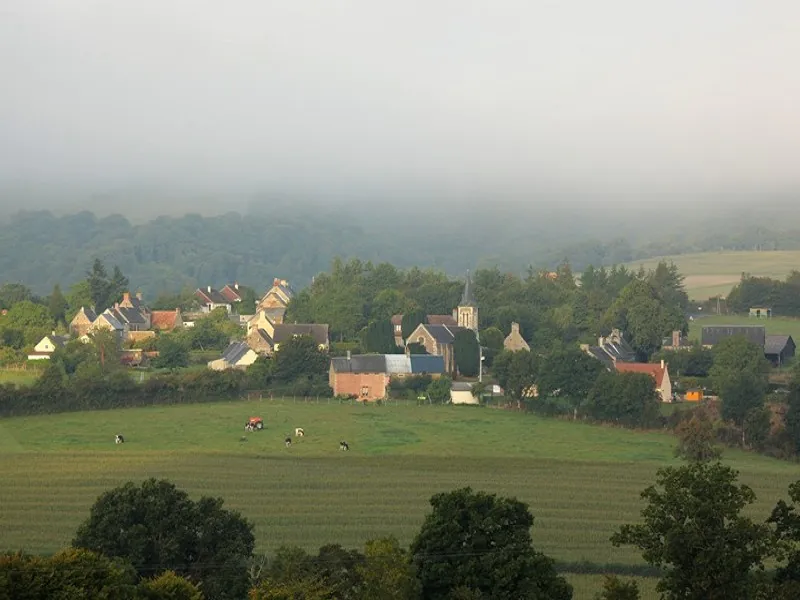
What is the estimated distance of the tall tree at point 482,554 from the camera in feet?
93.1

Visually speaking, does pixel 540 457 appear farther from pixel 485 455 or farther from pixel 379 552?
pixel 379 552

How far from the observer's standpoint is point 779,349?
84.4 m

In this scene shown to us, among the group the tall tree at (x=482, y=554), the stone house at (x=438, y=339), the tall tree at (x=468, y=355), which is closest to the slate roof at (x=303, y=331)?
the stone house at (x=438, y=339)

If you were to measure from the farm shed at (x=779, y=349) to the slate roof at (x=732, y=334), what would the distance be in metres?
0.44

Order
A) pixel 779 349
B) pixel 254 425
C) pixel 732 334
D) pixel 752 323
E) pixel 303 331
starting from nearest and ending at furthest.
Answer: pixel 254 425 < pixel 779 349 < pixel 732 334 < pixel 303 331 < pixel 752 323

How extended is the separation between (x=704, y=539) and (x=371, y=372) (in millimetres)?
45733

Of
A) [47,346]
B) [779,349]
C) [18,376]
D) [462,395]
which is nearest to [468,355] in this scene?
[462,395]

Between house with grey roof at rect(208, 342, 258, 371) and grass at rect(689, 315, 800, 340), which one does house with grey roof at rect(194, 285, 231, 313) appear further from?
grass at rect(689, 315, 800, 340)

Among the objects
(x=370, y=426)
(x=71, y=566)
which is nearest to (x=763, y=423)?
(x=370, y=426)

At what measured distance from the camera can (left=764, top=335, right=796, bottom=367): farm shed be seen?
84125 millimetres

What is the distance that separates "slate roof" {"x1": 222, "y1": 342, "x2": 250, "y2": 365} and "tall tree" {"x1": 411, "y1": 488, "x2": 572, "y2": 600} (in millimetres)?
51420

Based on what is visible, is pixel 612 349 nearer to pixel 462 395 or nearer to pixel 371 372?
pixel 462 395

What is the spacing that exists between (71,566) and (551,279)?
94973 millimetres

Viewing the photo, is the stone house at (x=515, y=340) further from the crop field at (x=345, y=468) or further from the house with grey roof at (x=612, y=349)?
the crop field at (x=345, y=468)
